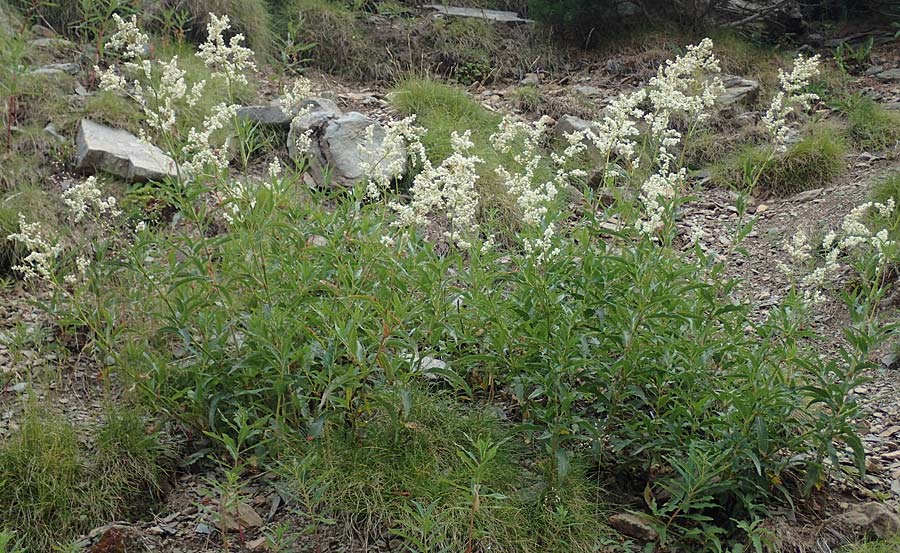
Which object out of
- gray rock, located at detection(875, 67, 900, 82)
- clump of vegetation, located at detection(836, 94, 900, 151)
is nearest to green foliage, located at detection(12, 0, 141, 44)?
clump of vegetation, located at detection(836, 94, 900, 151)

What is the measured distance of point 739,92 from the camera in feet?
23.5

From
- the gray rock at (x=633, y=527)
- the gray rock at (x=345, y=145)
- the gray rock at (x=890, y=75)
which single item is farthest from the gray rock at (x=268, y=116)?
the gray rock at (x=890, y=75)

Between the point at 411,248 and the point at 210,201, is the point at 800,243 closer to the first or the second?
the point at 411,248

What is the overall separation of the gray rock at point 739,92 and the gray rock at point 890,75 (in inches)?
48.1

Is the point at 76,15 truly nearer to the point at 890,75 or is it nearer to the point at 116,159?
the point at 116,159

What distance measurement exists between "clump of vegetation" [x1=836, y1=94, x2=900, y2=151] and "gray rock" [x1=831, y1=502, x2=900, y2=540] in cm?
419

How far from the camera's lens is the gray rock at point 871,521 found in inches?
121

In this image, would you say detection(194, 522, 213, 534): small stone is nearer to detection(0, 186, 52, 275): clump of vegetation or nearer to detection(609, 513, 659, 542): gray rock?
detection(609, 513, 659, 542): gray rock

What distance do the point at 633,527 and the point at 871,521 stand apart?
2.94ft

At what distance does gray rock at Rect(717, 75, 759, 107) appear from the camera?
7.09 metres

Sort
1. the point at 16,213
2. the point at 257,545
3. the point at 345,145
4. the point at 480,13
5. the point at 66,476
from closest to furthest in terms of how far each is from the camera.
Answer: the point at 257,545, the point at 66,476, the point at 16,213, the point at 345,145, the point at 480,13

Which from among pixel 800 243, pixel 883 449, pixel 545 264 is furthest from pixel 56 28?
pixel 883 449

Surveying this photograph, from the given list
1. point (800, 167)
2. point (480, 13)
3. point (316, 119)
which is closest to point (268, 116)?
point (316, 119)

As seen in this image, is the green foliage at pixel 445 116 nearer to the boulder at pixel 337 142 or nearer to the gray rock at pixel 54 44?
the boulder at pixel 337 142
